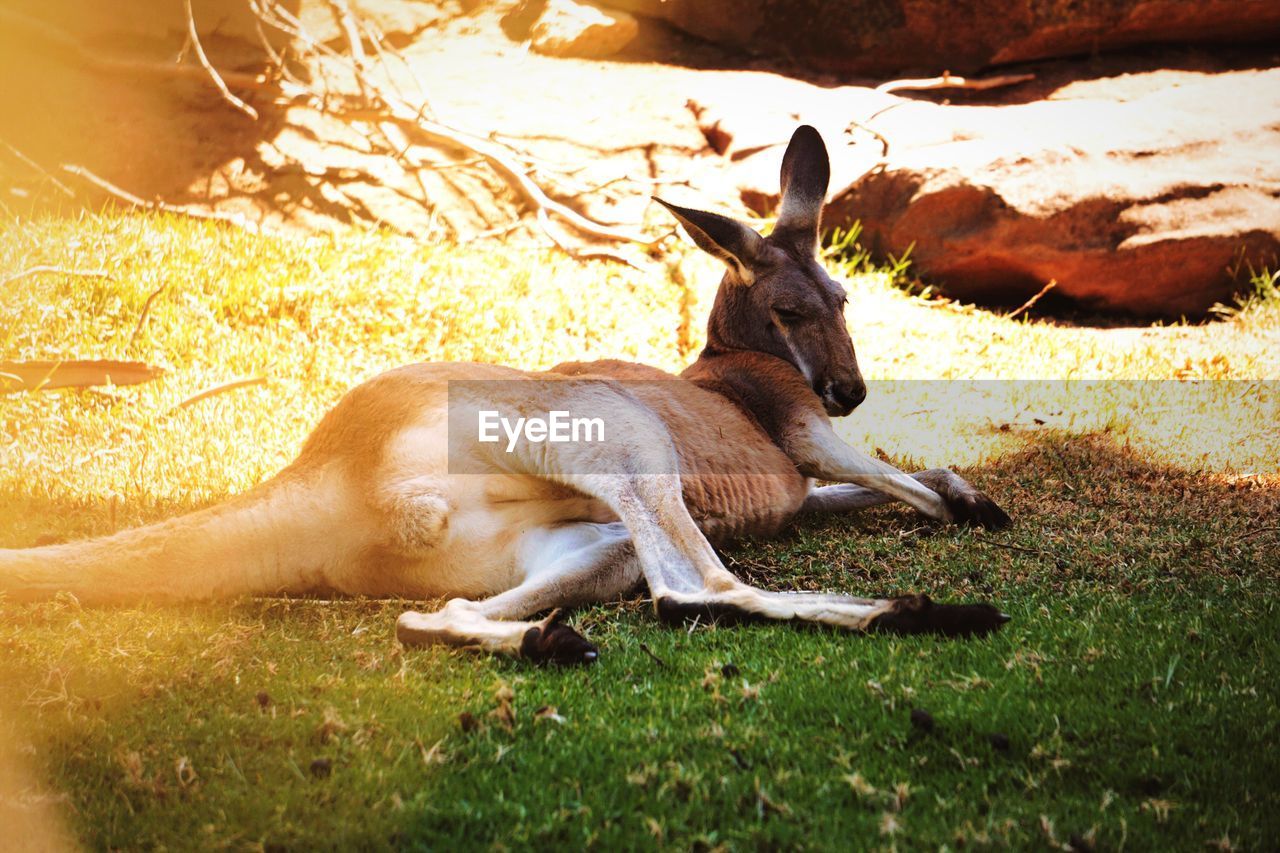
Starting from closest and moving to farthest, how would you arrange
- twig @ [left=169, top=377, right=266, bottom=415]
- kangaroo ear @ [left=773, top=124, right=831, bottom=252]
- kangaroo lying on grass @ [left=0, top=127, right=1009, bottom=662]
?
kangaroo lying on grass @ [left=0, top=127, right=1009, bottom=662], kangaroo ear @ [left=773, top=124, right=831, bottom=252], twig @ [left=169, top=377, right=266, bottom=415]

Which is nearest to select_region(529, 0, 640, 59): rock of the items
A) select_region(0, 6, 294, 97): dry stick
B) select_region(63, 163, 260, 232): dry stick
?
select_region(0, 6, 294, 97): dry stick

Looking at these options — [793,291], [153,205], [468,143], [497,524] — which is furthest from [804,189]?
[153,205]

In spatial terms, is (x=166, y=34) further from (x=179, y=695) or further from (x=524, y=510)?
(x=179, y=695)

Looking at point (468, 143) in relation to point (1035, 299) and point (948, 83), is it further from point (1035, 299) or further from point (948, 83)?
point (1035, 299)

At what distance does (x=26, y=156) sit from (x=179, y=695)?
566 centimetres

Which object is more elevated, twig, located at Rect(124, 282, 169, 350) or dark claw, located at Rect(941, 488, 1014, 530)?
twig, located at Rect(124, 282, 169, 350)

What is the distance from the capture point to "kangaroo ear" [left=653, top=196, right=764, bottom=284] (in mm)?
4027

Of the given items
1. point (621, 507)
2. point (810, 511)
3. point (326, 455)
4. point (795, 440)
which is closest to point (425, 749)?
point (621, 507)

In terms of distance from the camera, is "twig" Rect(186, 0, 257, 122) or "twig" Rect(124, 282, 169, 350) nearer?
"twig" Rect(124, 282, 169, 350)

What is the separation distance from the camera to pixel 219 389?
5246mm

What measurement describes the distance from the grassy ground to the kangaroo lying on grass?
0.32 ft

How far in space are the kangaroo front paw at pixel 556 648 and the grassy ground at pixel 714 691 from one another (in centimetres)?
5

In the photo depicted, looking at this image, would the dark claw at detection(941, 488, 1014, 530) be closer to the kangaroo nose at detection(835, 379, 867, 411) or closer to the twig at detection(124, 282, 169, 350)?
the kangaroo nose at detection(835, 379, 867, 411)

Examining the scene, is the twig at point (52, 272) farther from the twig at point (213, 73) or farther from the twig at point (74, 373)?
the twig at point (213, 73)
